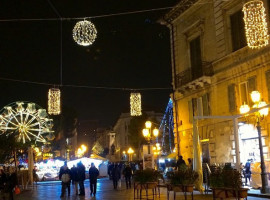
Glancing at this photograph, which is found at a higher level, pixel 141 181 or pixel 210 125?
pixel 210 125

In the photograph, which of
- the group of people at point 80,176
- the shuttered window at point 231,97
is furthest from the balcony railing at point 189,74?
the group of people at point 80,176

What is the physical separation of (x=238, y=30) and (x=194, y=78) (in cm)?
518

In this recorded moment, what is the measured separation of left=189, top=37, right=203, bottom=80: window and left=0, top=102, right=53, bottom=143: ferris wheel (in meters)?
18.3

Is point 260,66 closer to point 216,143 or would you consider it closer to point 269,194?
point 216,143

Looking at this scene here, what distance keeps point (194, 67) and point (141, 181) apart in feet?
47.5

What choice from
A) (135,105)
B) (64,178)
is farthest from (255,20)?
(64,178)

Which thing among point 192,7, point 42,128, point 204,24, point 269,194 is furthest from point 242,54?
point 42,128

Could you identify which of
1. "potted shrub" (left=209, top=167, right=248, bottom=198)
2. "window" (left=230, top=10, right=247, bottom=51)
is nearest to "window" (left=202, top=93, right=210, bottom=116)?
"window" (left=230, top=10, right=247, bottom=51)

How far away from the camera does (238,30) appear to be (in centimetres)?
2384

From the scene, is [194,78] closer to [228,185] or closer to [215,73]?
[215,73]

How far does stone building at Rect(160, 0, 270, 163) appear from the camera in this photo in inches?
878

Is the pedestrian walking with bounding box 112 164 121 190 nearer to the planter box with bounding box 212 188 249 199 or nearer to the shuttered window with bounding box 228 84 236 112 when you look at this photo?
the shuttered window with bounding box 228 84 236 112

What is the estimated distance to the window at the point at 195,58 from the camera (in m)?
27.3

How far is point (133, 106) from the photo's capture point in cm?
2630
